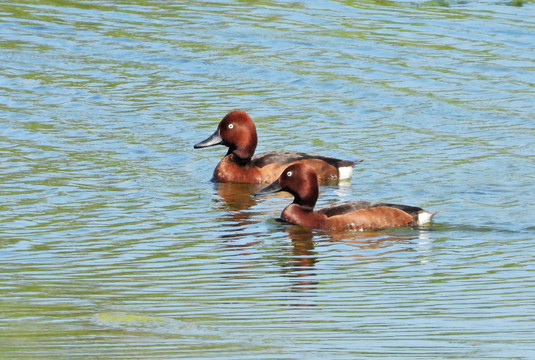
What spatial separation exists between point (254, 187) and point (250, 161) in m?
0.50

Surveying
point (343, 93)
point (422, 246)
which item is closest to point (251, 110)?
point (343, 93)

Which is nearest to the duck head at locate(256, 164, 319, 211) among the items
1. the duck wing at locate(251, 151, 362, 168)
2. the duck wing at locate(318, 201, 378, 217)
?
the duck wing at locate(318, 201, 378, 217)

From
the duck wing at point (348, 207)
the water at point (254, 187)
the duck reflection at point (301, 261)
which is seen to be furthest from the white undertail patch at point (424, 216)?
the duck reflection at point (301, 261)

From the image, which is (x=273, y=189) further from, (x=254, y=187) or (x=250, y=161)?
(x=250, y=161)

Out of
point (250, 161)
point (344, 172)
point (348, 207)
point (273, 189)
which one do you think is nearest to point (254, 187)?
point (250, 161)

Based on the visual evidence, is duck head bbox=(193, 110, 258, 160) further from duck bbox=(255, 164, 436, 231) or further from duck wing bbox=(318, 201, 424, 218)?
duck wing bbox=(318, 201, 424, 218)

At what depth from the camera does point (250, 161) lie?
1544 cm

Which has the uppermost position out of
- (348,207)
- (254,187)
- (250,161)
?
(348,207)

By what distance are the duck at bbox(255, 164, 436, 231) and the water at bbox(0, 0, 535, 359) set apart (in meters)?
0.15

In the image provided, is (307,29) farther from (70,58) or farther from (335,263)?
(335,263)

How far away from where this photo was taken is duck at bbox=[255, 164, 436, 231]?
12422 millimetres

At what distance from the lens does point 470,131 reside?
16.6m

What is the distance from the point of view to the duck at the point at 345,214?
12.4 m

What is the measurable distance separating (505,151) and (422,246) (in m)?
4.32
